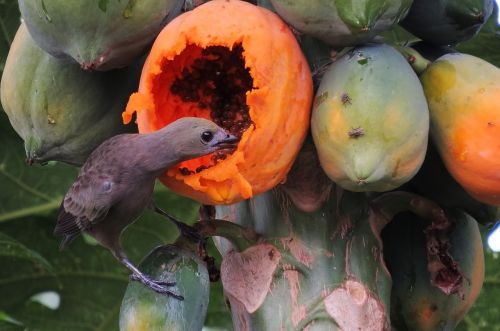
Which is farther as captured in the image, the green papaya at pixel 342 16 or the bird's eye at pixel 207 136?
the bird's eye at pixel 207 136

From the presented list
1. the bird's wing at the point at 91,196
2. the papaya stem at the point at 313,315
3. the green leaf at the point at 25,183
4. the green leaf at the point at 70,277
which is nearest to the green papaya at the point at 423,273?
the papaya stem at the point at 313,315

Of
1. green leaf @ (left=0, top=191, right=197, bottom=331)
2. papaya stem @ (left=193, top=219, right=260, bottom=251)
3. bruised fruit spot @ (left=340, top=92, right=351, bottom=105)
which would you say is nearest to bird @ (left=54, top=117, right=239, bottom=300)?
papaya stem @ (left=193, top=219, right=260, bottom=251)

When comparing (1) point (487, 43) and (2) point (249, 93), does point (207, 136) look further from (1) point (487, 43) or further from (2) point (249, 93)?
(1) point (487, 43)

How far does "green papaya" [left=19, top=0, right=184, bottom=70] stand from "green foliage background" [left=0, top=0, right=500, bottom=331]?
1.45 metres

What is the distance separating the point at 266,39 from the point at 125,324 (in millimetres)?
592

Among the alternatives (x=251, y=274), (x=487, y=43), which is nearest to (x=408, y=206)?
(x=251, y=274)

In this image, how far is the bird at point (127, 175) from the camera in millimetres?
1745

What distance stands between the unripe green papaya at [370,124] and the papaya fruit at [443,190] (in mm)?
235

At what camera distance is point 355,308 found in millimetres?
1777

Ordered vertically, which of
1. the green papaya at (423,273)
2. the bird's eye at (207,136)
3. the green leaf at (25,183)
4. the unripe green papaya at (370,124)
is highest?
the unripe green papaya at (370,124)

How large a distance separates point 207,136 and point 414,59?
46cm

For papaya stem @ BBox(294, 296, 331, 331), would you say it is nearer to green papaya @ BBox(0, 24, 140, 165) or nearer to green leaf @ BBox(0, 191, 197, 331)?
green papaya @ BBox(0, 24, 140, 165)

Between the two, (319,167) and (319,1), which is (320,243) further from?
(319,1)

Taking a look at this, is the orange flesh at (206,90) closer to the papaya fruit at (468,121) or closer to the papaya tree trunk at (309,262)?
the papaya tree trunk at (309,262)
